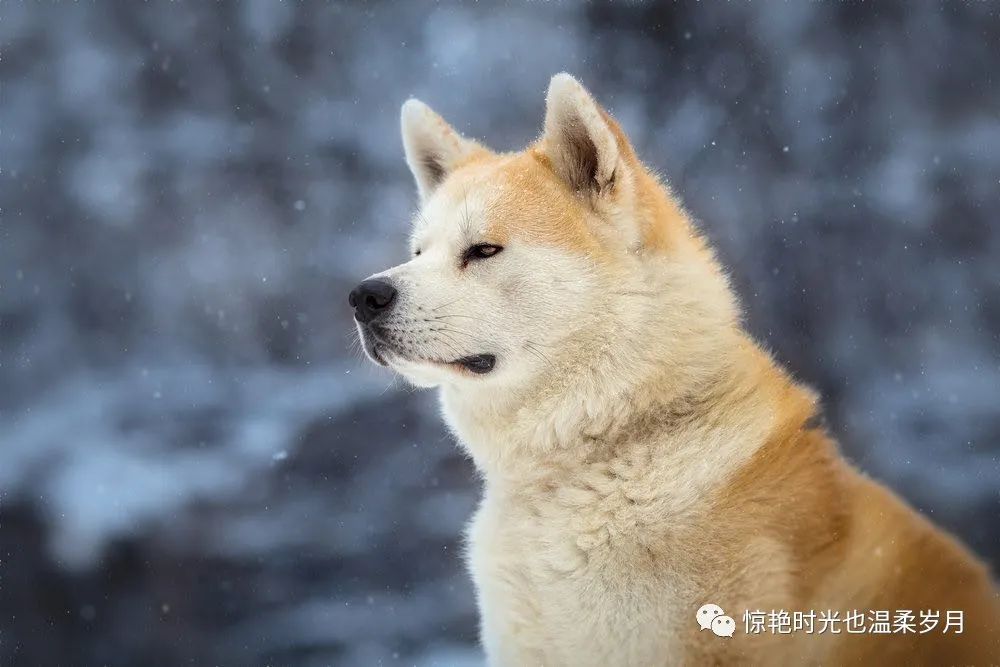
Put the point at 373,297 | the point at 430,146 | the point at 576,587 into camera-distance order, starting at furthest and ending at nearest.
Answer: the point at 430,146 → the point at 373,297 → the point at 576,587

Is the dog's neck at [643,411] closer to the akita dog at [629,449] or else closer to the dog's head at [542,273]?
the akita dog at [629,449]

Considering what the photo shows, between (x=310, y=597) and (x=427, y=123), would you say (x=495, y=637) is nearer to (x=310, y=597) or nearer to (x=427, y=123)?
(x=427, y=123)

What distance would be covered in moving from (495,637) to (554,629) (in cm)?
33

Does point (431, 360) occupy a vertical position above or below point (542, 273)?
below

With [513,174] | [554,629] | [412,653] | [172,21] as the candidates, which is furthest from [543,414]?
[172,21]

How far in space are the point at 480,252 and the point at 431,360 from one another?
0.49 metres

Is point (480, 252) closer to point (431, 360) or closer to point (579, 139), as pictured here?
point (431, 360)

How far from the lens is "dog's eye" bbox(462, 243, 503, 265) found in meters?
3.52

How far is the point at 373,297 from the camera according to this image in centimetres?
340

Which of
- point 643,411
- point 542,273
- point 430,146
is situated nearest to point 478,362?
point 542,273

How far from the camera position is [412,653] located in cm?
727

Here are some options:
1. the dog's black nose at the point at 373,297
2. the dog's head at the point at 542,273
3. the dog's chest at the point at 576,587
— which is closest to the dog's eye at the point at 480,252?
the dog's head at the point at 542,273

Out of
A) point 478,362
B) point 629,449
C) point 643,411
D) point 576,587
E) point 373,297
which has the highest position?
point 373,297

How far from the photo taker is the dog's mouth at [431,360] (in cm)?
342
